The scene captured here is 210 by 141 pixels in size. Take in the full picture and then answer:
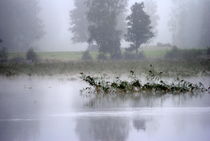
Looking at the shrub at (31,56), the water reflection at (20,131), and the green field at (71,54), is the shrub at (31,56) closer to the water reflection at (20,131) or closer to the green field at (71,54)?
the green field at (71,54)

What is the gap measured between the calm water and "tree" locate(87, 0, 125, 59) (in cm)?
1061

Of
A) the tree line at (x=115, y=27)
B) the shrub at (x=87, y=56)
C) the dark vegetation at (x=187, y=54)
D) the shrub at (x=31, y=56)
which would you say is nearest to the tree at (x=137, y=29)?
the tree line at (x=115, y=27)

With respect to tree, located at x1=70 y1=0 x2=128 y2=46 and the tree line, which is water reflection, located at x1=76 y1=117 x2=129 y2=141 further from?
tree, located at x1=70 y1=0 x2=128 y2=46

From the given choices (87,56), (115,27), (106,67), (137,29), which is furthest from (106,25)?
(106,67)

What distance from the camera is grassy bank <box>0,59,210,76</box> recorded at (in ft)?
70.6

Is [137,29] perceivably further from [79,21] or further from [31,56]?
[79,21]

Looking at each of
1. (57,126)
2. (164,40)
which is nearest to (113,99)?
(57,126)

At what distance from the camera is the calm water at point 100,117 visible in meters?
7.69

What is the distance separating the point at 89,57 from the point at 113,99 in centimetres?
1327

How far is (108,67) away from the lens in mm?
22781

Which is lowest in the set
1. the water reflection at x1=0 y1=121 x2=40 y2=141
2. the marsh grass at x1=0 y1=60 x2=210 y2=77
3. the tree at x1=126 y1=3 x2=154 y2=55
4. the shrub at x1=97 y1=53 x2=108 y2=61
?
the water reflection at x1=0 y1=121 x2=40 y2=141

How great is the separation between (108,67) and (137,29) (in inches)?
160

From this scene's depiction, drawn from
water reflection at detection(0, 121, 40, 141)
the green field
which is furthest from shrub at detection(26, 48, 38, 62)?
water reflection at detection(0, 121, 40, 141)

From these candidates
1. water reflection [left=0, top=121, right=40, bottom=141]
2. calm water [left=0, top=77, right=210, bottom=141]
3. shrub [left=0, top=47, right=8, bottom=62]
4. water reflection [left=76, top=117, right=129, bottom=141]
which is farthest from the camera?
shrub [left=0, top=47, right=8, bottom=62]
